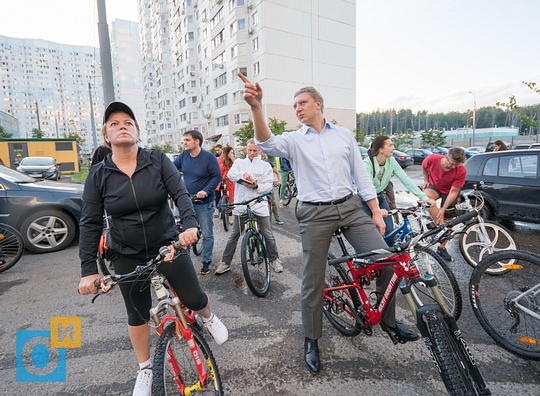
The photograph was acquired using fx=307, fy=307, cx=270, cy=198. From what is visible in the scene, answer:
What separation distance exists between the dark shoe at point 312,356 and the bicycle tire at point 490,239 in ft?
8.65

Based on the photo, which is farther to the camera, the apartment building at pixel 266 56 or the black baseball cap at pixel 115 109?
the apartment building at pixel 266 56

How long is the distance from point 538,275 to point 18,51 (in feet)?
506

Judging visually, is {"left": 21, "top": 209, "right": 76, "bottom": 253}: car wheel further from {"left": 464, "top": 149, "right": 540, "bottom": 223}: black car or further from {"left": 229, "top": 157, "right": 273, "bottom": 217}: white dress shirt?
{"left": 464, "top": 149, "right": 540, "bottom": 223}: black car

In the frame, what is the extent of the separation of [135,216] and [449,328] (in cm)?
208

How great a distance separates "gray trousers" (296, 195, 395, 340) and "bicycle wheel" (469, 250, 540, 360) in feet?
3.04

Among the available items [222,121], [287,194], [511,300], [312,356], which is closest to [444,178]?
[511,300]

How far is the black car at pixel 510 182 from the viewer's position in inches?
219

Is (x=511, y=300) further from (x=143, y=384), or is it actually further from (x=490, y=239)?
(x=143, y=384)

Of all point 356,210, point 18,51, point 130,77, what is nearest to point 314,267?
point 356,210

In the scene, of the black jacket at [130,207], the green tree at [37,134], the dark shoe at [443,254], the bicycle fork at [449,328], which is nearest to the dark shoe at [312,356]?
the bicycle fork at [449,328]

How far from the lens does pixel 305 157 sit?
2.49 metres

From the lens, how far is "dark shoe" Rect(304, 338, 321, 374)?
2467 millimetres

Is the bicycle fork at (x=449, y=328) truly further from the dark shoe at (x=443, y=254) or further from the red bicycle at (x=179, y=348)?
the dark shoe at (x=443, y=254)

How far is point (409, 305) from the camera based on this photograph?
2.03 m
